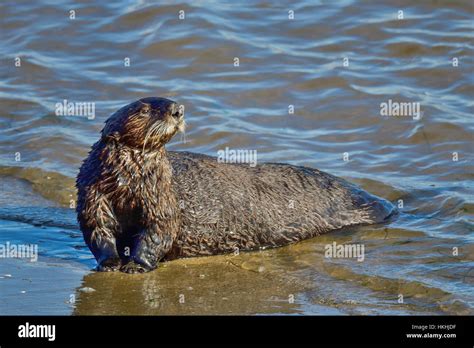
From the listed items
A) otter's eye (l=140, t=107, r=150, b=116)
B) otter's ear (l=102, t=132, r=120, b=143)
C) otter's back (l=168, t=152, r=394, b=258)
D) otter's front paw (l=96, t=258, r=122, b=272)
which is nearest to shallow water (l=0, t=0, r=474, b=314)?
otter's front paw (l=96, t=258, r=122, b=272)

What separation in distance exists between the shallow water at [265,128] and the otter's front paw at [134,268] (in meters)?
0.10

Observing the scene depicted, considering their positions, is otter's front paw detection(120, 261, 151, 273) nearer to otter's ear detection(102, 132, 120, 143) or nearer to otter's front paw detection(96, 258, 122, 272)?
otter's front paw detection(96, 258, 122, 272)

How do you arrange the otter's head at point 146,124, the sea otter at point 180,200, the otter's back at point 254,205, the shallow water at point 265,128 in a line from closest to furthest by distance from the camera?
the shallow water at point 265,128 < the otter's head at point 146,124 < the sea otter at point 180,200 < the otter's back at point 254,205

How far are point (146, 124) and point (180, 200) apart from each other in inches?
43.2

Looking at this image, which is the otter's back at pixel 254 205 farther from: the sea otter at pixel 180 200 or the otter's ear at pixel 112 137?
the otter's ear at pixel 112 137

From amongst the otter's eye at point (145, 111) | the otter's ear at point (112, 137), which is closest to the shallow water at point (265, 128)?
the otter's ear at point (112, 137)

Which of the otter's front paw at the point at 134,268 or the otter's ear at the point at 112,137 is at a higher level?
the otter's ear at the point at 112,137

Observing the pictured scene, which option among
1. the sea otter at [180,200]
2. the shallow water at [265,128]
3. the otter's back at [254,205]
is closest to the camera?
the shallow water at [265,128]

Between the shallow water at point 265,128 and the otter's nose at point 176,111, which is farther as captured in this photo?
the otter's nose at point 176,111

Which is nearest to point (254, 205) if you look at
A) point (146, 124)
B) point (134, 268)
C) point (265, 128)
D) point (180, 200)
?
point (180, 200)

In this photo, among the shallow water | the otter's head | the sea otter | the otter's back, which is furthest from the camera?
the otter's back

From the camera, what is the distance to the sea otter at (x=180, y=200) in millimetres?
8703

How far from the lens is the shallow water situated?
8438mm

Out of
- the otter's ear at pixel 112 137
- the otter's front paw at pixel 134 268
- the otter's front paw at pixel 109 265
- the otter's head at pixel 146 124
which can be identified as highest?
the otter's head at pixel 146 124
